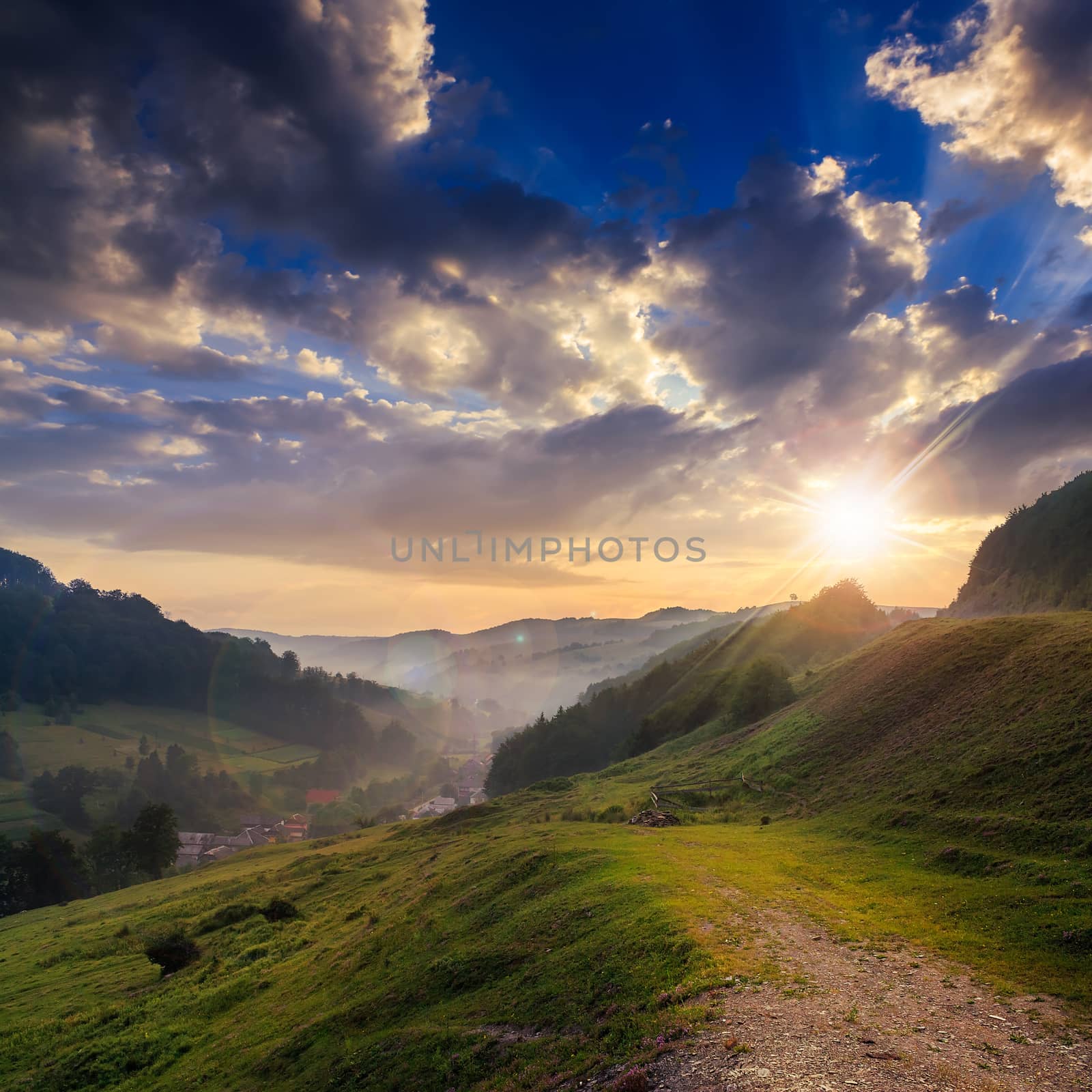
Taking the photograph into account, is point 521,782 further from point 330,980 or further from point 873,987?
point 873,987

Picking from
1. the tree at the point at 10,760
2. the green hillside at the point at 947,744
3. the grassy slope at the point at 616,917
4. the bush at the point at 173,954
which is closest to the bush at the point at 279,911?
the grassy slope at the point at 616,917

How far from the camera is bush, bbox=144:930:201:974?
3636 cm

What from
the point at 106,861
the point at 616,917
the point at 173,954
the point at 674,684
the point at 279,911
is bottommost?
the point at 106,861

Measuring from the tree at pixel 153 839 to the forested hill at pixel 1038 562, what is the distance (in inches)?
5202

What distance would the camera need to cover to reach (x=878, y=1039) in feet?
41.6

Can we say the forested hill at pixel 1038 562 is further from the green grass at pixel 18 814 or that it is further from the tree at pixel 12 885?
the green grass at pixel 18 814

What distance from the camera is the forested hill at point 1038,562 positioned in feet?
246

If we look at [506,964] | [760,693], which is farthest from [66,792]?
[506,964]

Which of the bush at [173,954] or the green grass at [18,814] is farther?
the green grass at [18,814]

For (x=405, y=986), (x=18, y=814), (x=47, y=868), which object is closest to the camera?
(x=405, y=986)

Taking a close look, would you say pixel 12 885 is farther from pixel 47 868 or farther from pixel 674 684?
pixel 674 684

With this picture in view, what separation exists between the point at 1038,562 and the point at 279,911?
10570 centimetres

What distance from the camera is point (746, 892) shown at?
24391 mm

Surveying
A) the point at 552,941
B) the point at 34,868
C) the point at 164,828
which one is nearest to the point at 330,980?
the point at 552,941
